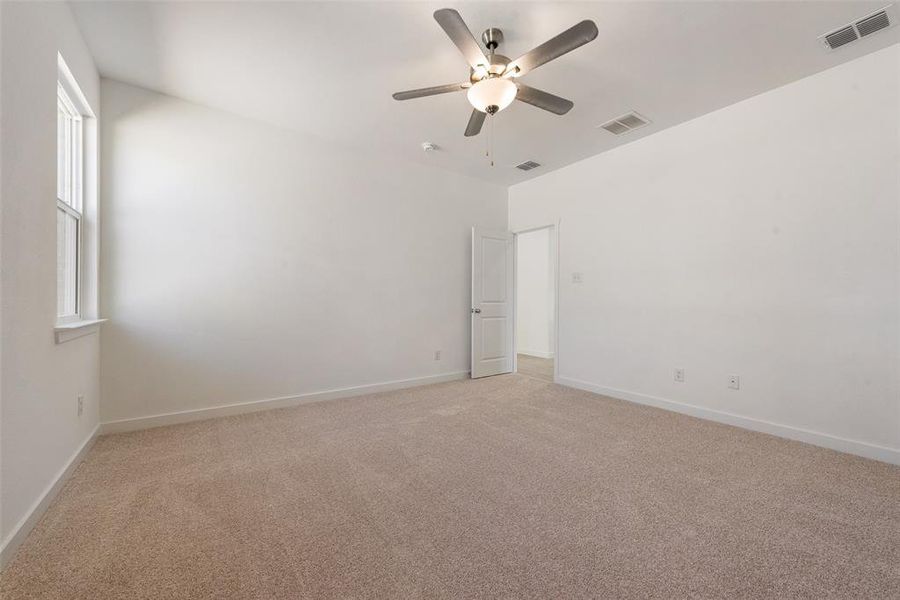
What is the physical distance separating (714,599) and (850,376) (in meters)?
2.31

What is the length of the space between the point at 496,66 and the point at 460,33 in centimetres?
41

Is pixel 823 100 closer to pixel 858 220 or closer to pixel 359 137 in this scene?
pixel 858 220

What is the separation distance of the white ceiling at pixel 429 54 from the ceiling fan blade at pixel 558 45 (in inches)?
13.1

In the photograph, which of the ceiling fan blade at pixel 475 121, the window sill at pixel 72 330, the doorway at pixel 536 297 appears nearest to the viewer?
the window sill at pixel 72 330

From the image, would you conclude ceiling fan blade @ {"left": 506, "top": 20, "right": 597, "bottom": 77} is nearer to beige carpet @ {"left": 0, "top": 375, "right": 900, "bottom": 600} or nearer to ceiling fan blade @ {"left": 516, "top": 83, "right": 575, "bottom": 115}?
ceiling fan blade @ {"left": 516, "top": 83, "right": 575, "bottom": 115}

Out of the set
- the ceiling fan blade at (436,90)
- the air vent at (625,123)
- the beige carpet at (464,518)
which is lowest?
the beige carpet at (464,518)

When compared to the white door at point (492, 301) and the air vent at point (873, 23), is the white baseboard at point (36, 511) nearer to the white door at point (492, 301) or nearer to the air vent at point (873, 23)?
the white door at point (492, 301)

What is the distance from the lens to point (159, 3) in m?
2.05

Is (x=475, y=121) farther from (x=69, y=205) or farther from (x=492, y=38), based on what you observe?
(x=69, y=205)

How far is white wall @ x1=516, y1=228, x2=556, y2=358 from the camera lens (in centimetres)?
657

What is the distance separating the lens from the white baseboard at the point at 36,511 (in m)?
1.43

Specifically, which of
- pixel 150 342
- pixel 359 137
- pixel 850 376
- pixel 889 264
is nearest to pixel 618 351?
pixel 850 376

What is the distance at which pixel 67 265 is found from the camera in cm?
253

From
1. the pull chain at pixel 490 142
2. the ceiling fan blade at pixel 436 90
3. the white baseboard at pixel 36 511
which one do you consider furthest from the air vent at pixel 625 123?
the white baseboard at pixel 36 511
